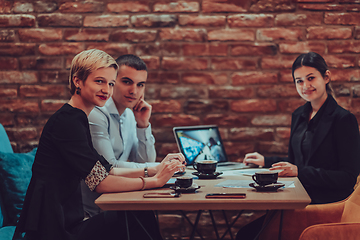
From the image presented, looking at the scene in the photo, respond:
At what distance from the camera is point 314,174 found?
1828 mm

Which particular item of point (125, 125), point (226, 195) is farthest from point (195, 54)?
point (226, 195)

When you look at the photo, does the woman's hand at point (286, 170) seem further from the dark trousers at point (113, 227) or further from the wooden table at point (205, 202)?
the dark trousers at point (113, 227)

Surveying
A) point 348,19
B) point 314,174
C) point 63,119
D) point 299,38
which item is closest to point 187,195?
point 63,119

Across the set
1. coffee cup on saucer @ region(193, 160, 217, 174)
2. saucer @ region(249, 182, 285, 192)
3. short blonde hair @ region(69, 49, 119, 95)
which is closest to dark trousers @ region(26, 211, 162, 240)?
coffee cup on saucer @ region(193, 160, 217, 174)

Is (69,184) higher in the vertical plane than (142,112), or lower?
lower

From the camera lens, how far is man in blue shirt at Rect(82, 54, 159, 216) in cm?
188

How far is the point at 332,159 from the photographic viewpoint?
1.98m

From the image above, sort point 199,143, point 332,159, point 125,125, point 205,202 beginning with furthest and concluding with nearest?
point 199,143 < point 125,125 < point 332,159 < point 205,202

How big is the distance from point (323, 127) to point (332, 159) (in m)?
0.18

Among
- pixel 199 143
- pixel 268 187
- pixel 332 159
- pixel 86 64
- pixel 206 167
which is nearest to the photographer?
pixel 268 187

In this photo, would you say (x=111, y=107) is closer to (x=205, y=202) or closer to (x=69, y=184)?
(x=69, y=184)

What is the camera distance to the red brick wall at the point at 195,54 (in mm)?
2619

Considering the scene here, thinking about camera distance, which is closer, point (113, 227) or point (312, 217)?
point (113, 227)

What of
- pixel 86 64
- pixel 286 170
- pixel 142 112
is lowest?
pixel 286 170
